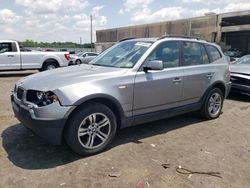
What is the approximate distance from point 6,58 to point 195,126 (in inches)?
424

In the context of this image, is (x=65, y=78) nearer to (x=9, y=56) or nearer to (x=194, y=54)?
(x=194, y=54)

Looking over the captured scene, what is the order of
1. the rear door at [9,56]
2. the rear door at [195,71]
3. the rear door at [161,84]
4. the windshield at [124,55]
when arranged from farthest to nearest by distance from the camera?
the rear door at [9,56] < the rear door at [195,71] < the windshield at [124,55] < the rear door at [161,84]

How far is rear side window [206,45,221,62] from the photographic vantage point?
223 inches

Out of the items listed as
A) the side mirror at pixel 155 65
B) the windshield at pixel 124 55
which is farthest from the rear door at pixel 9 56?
the side mirror at pixel 155 65

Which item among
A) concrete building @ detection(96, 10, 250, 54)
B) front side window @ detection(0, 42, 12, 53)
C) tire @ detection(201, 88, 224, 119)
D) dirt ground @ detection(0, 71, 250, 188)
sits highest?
concrete building @ detection(96, 10, 250, 54)

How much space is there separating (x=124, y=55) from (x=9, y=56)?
33.4 feet

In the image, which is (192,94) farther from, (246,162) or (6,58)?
(6,58)

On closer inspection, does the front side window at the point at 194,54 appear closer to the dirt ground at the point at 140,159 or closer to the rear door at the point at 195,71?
the rear door at the point at 195,71

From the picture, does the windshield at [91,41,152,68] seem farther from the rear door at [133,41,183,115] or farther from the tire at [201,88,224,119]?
the tire at [201,88,224,119]

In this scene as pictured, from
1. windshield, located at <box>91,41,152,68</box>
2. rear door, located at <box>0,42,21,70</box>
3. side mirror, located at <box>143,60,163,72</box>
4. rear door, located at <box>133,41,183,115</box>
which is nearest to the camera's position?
side mirror, located at <box>143,60,163,72</box>

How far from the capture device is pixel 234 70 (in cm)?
830

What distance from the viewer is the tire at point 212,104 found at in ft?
18.4

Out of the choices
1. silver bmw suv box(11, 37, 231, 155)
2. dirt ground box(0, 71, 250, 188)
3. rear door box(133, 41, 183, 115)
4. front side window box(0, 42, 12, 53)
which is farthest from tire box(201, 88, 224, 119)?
front side window box(0, 42, 12, 53)

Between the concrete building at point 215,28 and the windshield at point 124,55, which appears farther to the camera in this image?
the concrete building at point 215,28
